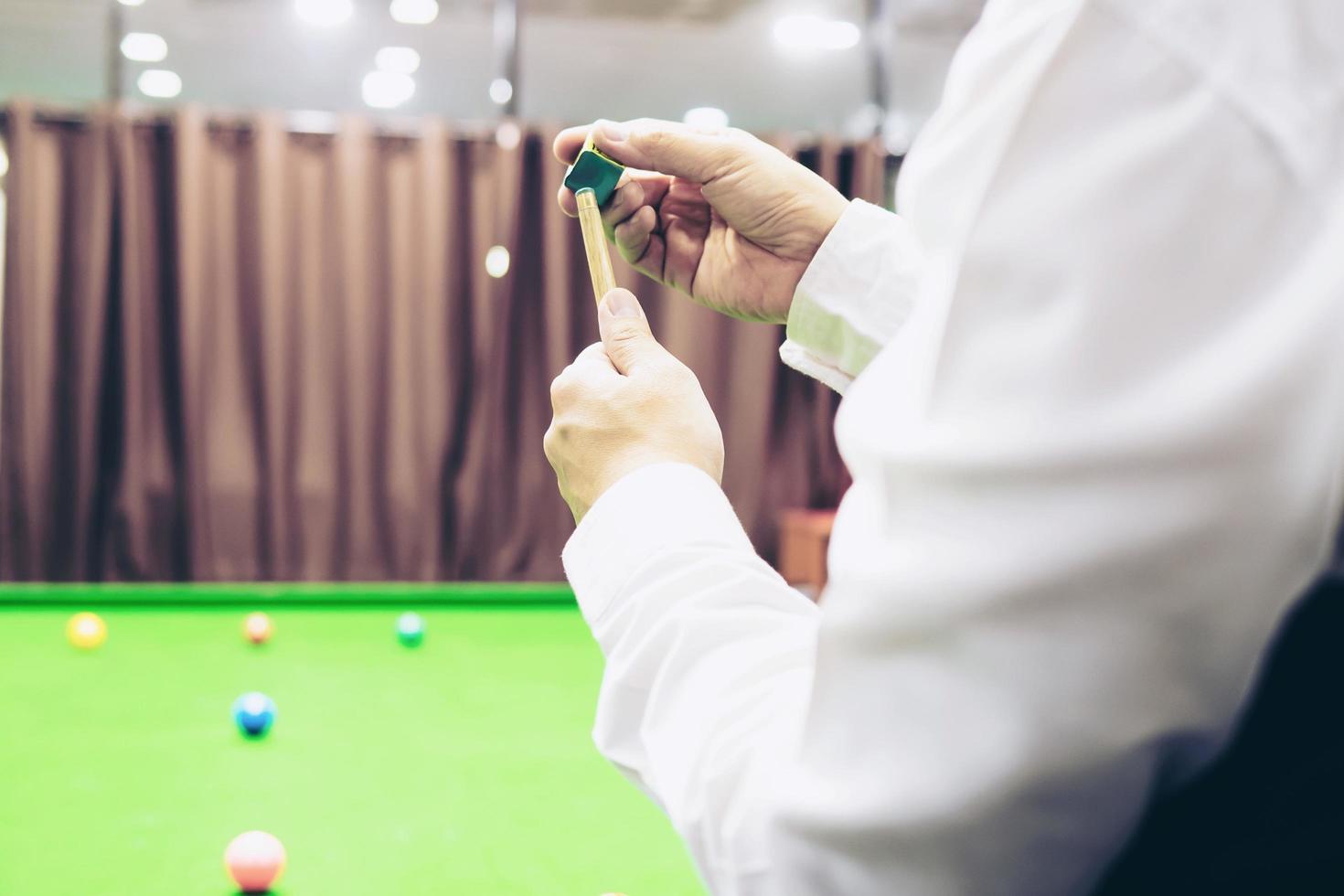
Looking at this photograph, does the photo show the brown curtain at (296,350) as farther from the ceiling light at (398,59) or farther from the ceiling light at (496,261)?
the ceiling light at (398,59)

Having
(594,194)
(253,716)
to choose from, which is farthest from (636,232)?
(253,716)

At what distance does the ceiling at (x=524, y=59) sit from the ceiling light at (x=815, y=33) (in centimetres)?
3

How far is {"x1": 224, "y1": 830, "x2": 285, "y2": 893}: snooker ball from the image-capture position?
46.4 inches

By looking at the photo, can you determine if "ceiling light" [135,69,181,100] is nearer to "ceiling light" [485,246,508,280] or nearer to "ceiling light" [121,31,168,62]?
"ceiling light" [121,31,168,62]

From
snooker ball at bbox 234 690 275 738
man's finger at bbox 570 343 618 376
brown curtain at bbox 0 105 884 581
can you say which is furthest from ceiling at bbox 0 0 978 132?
man's finger at bbox 570 343 618 376

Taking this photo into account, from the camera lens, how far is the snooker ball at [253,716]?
1773 mm

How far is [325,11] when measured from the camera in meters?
4.43

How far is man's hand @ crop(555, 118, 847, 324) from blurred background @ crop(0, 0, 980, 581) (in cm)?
289

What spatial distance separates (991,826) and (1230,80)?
0.91 feet

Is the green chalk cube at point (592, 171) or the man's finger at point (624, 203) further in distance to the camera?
the man's finger at point (624, 203)

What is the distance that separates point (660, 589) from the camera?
0.58m

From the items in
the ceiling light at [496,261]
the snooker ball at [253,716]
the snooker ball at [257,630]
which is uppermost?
the ceiling light at [496,261]

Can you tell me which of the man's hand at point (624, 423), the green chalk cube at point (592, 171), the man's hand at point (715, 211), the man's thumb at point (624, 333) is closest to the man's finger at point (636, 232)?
the man's hand at point (715, 211)

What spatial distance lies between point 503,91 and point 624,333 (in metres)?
3.89
